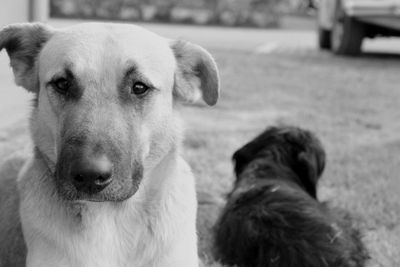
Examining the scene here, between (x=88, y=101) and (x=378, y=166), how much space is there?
3.82 metres

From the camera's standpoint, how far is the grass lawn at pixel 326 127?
5.20 m

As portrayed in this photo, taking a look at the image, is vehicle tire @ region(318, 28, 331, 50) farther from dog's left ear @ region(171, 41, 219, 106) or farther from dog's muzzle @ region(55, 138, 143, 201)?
dog's muzzle @ region(55, 138, 143, 201)

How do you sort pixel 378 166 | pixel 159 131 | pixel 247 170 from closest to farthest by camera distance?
pixel 159 131 < pixel 247 170 < pixel 378 166

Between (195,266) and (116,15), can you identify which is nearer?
(195,266)

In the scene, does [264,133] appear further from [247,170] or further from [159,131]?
[159,131]

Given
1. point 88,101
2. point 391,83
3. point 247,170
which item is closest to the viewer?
point 88,101

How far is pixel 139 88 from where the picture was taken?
328cm

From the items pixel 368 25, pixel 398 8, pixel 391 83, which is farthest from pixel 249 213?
pixel 368 25

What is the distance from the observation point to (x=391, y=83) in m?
11.6

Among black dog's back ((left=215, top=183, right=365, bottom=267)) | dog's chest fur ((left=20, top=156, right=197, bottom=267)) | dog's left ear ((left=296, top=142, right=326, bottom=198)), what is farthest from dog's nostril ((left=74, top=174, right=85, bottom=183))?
dog's left ear ((left=296, top=142, right=326, bottom=198))

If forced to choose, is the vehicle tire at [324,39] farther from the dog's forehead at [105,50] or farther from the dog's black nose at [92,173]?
the dog's black nose at [92,173]

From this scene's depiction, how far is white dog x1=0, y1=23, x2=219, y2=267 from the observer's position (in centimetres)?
306

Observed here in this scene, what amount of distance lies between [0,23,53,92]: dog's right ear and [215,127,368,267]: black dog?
141 cm

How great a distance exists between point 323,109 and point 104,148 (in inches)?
252
